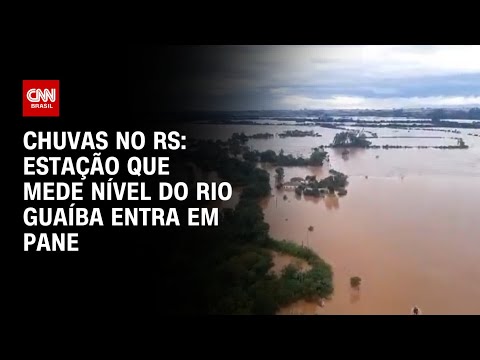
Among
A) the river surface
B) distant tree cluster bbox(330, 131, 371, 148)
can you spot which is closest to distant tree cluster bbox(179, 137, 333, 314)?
the river surface

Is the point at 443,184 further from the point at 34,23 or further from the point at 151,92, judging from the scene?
the point at 34,23

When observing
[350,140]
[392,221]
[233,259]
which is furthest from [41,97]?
[392,221]

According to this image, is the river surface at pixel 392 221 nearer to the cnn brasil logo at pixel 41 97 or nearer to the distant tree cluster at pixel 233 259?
the distant tree cluster at pixel 233 259

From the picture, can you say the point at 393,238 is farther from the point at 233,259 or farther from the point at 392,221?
the point at 233,259

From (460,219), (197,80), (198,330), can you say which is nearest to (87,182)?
(197,80)

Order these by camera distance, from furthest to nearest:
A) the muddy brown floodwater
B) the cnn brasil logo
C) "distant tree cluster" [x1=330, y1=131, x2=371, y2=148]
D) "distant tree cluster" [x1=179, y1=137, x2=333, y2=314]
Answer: "distant tree cluster" [x1=330, y1=131, x2=371, y2=148] < the muddy brown floodwater < "distant tree cluster" [x1=179, y1=137, x2=333, y2=314] < the cnn brasil logo

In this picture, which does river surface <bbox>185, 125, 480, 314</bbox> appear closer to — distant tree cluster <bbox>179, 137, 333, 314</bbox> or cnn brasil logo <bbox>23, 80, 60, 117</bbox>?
distant tree cluster <bbox>179, 137, 333, 314</bbox>

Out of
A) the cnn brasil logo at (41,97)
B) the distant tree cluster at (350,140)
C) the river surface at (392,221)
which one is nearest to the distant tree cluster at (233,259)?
the river surface at (392,221)
